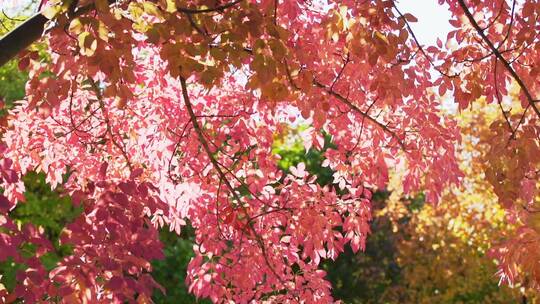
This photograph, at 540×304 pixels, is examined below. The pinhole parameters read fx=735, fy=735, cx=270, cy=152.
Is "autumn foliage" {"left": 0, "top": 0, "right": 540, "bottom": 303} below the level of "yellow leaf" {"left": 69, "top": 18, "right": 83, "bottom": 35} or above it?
above

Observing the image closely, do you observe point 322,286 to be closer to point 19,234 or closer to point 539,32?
point 539,32

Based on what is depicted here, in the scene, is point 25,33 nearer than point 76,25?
No

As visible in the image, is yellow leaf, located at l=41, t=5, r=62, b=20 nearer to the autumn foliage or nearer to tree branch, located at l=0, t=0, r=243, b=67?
tree branch, located at l=0, t=0, r=243, b=67

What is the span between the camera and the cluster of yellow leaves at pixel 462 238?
9406 millimetres

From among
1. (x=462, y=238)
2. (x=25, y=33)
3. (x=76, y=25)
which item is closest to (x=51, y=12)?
(x=76, y=25)

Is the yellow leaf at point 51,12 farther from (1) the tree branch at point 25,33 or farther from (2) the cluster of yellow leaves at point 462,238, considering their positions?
(2) the cluster of yellow leaves at point 462,238

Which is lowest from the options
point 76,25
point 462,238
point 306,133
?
point 76,25

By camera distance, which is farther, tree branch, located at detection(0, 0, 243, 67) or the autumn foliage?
the autumn foliage

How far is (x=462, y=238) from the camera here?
988 cm

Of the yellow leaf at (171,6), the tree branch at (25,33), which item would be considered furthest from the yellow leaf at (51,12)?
the yellow leaf at (171,6)

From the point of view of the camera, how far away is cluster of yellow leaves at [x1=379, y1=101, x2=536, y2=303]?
9.41m

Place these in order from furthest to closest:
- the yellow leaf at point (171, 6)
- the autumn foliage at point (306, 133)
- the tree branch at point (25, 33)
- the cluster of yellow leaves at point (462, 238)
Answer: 1. the cluster of yellow leaves at point (462, 238)
2. the autumn foliage at point (306, 133)
3. the yellow leaf at point (171, 6)
4. the tree branch at point (25, 33)

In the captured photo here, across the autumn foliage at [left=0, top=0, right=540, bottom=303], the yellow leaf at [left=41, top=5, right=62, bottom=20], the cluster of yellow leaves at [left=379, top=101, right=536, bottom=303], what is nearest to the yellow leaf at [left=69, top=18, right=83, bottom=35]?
the yellow leaf at [left=41, top=5, right=62, bottom=20]

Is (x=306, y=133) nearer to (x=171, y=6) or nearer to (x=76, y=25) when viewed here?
(x=171, y=6)
